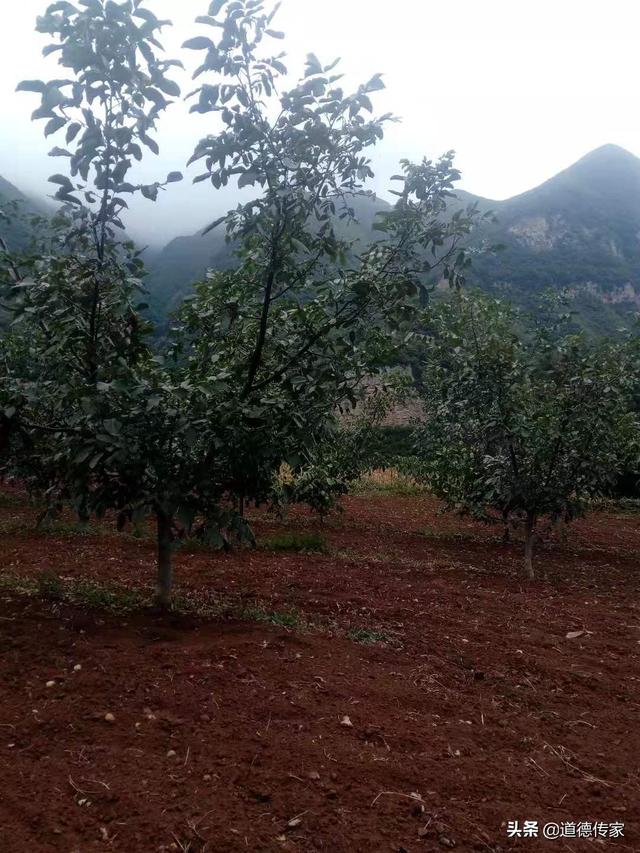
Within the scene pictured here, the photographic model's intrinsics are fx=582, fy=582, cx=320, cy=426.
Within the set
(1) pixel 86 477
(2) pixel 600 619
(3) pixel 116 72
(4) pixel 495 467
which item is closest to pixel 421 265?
(3) pixel 116 72

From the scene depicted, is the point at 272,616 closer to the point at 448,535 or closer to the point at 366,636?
the point at 366,636

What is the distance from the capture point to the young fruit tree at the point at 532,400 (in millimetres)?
6215

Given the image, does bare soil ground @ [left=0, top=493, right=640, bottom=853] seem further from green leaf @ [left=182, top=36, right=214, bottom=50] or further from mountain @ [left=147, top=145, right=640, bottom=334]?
mountain @ [left=147, top=145, right=640, bottom=334]

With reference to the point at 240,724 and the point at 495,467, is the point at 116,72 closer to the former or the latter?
the point at 240,724

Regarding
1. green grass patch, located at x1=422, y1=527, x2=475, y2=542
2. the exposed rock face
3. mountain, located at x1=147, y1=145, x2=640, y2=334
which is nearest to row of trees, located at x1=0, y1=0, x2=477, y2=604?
green grass patch, located at x1=422, y1=527, x2=475, y2=542

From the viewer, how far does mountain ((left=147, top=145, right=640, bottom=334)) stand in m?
47.0

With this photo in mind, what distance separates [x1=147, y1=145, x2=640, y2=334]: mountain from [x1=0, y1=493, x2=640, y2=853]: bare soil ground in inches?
1134

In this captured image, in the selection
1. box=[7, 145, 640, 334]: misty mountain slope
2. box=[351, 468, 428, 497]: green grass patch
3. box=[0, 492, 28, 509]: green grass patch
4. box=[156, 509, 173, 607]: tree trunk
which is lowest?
box=[351, 468, 428, 497]: green grass patch

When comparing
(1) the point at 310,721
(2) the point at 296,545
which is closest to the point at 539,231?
(2) the point at 296,545

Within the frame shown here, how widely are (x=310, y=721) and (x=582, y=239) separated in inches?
2735

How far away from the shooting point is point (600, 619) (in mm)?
5176

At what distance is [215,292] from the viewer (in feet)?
12.3

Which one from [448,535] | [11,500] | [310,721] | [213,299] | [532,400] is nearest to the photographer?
[310,721]

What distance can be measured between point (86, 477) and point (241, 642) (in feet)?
4.54
